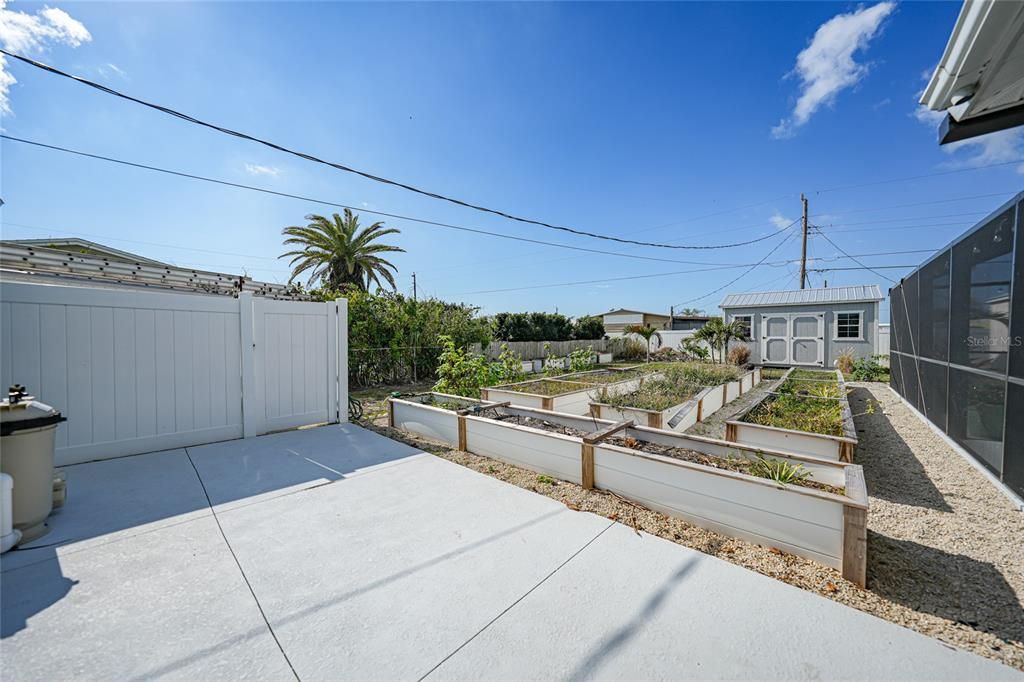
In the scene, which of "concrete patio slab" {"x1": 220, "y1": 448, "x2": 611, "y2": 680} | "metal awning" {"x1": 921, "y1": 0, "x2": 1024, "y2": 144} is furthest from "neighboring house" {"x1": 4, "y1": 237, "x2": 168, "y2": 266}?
"metal awning" {"x1": 921, "y1": 0, "x2": 1024, "y2": 144}

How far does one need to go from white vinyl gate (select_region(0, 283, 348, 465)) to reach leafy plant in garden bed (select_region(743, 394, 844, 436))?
598 centimetres

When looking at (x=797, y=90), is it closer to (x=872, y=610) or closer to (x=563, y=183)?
(x=563, y=183)

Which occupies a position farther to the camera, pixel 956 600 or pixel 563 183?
pixel 563 183

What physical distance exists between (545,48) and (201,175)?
251 inches

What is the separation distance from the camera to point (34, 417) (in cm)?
224

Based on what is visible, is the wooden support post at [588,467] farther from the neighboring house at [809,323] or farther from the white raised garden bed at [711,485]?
the neighboring house at [809,323]

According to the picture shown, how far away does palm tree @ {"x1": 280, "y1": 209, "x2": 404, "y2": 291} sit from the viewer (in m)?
15.1

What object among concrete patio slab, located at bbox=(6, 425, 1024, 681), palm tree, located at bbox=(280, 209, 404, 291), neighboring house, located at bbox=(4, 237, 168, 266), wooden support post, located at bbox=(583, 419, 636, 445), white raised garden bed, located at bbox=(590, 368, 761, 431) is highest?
palm tree, located at bbox=(280, 209, 404, 291)

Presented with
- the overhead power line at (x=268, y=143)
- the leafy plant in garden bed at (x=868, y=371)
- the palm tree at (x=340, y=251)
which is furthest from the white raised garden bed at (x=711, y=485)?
the palm tree at (x=340, y=251)

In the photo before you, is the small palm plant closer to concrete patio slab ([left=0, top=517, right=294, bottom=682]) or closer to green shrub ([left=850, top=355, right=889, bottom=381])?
concrete patio slab ([left=0, top=517, right=294, bottom=682])

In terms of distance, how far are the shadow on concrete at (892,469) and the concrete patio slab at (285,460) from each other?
4518 millimetres

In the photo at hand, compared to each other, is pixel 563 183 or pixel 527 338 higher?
pixel 563 183

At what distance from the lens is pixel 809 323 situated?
13.2m

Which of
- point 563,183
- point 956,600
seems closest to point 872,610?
point 956,600
